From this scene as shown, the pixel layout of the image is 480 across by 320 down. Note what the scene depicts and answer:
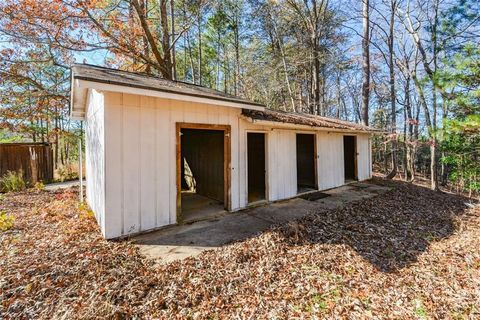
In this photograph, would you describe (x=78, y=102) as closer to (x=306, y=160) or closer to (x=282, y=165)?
(x=282, y=165)

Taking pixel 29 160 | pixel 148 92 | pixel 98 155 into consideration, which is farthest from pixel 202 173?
pixel 29 160

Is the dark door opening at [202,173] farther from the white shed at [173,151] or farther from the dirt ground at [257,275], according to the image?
the dirt ground at [257,275]

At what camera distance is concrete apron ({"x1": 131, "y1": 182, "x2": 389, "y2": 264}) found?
373 cm

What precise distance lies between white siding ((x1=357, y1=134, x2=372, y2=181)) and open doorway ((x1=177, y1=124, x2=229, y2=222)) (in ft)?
22.2

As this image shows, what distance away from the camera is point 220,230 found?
15.0 ft

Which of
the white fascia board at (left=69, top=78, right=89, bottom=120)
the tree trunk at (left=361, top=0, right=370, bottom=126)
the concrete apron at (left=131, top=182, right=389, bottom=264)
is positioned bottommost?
the concrete apron at (left=131, top=182, right=389, bottom=264)

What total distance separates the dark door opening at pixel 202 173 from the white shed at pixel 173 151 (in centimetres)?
3

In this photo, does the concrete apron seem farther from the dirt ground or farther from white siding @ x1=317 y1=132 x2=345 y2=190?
white siding @ x1=317 y1=132 x2=345 y2=190

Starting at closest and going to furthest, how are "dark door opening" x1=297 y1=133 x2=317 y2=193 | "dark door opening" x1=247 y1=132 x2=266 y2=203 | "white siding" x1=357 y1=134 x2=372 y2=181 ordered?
"dark door opening" x1=247 y1=132 x2=266 y2=203
"dark door opening" x1=297 y1=133 x2=317 y2=193
"white siding" x1=357 y1=134 x2=372 y2=181

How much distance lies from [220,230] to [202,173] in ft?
11.9

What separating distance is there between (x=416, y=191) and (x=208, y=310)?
935cm

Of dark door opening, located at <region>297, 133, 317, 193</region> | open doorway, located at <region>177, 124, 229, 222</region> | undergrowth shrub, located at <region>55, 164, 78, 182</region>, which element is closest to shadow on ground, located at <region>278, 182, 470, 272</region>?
open doorway, located at <region>177, 124, 229, 222</region>

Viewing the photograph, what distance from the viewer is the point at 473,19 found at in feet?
26.6

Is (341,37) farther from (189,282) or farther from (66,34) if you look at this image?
(189,282)
